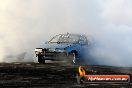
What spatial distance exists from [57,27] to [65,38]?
374 centimetres

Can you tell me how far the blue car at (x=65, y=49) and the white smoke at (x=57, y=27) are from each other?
66 centimetres

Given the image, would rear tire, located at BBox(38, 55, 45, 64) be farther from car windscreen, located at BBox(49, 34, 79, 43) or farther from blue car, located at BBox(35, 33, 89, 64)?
car windscreen, located at BBox(49, 34, 79, 43)

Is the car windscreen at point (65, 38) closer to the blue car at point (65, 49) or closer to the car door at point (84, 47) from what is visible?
the blue car at point (65, 49)

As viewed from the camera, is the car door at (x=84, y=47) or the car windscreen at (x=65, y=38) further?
the car windscreen at (x=65, y=38)

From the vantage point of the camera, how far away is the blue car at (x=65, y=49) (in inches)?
1005

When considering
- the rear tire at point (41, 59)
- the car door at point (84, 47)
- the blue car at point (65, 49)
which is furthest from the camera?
the car door at point (84, 47)

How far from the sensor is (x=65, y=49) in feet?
83.8

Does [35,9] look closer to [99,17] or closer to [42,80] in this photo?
[99,17]

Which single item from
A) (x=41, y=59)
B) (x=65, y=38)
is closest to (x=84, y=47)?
(x=65, y=38)

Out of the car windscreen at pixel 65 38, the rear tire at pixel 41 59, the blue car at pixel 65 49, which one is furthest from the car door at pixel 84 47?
the rear tire at pixel 41 59

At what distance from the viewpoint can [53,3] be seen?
33.2m

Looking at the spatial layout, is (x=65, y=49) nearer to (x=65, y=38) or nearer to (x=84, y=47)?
(x=84, y=47)

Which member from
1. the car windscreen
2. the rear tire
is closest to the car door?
the car windscreen

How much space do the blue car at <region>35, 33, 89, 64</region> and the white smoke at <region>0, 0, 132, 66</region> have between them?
66 centimetres
